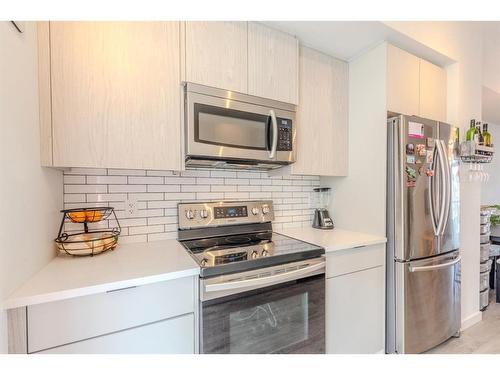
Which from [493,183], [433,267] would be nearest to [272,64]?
[433,267]

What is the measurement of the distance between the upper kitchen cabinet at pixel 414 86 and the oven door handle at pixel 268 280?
49.6 inches

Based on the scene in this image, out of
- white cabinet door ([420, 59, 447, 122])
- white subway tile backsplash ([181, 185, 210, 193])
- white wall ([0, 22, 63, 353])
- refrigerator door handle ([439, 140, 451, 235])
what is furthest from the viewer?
white cabinet door ([420, 59, 447, 122])

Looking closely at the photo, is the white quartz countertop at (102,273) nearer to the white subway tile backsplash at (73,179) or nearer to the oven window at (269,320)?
the oven window at (269,320)

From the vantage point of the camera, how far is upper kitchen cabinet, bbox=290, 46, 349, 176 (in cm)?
175

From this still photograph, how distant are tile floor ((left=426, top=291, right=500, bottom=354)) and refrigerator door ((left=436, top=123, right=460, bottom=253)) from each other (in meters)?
0.77

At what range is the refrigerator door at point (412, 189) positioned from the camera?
162 cm

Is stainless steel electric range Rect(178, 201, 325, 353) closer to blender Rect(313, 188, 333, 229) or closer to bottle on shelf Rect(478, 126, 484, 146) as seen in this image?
blender Rect(313, 188, 333, 229)

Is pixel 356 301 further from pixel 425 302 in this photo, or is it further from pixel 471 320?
pixel 471 320

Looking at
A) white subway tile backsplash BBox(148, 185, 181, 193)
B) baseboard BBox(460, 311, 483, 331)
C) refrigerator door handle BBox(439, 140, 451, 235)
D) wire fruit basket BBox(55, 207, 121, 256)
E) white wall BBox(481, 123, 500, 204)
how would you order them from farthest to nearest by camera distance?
white wall BBox(481, 123, 500, 204) < baseboard BBox(460, 311, 483, 331) < refrigerator door handle BBox(439, 140, 451, 235) < white subway tile backsplash BBox(148, 185, 181, 193) < wire fruit basket BBox(55, 207, 121, 256)

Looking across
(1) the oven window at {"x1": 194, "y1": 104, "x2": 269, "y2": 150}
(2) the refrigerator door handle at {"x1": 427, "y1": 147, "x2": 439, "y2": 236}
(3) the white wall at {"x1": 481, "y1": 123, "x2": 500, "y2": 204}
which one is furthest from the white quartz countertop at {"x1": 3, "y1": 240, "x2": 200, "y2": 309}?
(3) the white wall at {"x1": 481, "y1": 123, "x2": 500, "y2": 204}
